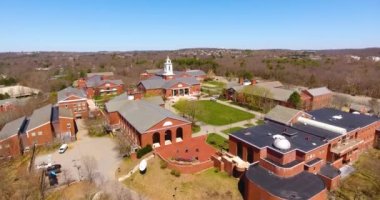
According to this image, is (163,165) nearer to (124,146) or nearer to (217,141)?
(124,146)

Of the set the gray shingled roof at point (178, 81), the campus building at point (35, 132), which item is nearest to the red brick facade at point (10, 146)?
the campus building at point (35, 132)

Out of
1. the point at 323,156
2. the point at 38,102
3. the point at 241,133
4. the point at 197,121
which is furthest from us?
the point at 38,102

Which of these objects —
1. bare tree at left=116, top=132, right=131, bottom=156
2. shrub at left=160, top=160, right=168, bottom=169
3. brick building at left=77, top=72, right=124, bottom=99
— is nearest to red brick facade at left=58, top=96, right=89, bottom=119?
brick building at left=77, top=72, right=124, bottom=99

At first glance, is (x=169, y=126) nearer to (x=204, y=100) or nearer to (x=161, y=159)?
(x=161, y=159)

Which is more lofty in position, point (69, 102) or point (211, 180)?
point (69, 102)

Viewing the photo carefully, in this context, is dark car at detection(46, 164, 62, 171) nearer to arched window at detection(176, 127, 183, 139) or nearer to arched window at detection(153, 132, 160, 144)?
arched window at detection(153, 132, 160, 144)

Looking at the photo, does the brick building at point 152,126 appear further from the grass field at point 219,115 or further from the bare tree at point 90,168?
the grass field at point 219,115

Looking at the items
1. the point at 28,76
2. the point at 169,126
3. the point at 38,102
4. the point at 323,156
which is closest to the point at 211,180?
the point at 169,126

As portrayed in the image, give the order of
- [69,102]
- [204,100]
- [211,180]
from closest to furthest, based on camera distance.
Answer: [211,180], [69,102], [204,100]
